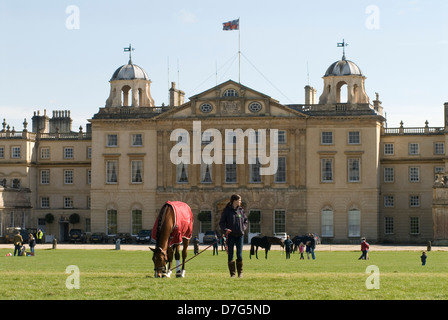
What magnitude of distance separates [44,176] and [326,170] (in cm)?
2521

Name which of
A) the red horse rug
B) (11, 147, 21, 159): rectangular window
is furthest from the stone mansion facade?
the red horse rug

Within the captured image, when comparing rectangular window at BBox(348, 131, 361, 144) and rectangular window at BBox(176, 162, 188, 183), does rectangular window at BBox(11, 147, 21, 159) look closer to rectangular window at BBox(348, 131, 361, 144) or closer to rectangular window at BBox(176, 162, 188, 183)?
rectangular window at BBox(176, 162, 188, 183)

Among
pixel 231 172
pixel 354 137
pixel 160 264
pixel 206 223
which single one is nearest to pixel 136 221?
pixel 206 223

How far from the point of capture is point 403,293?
60.7ft

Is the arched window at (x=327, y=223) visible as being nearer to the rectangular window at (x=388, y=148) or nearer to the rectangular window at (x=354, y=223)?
the rectangular window at (x=354, y=223)

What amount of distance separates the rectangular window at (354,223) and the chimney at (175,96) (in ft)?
57.2

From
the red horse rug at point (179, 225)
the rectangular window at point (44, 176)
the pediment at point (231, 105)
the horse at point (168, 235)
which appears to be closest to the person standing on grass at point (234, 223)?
the horse at point (168, 235)

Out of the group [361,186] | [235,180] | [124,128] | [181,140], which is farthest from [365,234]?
[124,128]

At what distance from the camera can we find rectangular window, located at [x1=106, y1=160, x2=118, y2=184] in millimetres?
81750

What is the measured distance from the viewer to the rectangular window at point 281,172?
259 ft

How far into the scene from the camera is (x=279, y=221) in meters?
78.9

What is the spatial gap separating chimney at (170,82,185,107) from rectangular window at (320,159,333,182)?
44.7ft

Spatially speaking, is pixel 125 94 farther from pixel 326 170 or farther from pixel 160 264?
pixel 160 264

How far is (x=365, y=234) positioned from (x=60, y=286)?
59.1 meters
